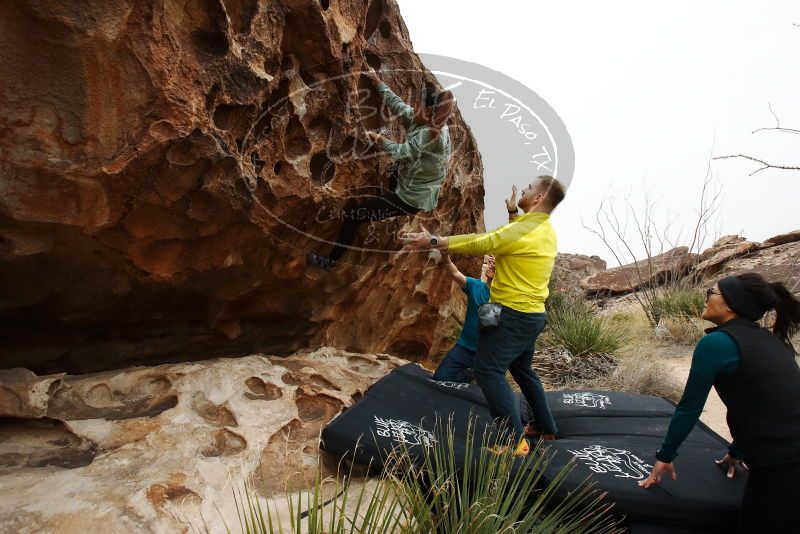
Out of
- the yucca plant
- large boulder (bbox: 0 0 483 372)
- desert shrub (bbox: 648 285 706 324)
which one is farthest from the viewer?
desert shrub (bbox: 648 285 706 324)

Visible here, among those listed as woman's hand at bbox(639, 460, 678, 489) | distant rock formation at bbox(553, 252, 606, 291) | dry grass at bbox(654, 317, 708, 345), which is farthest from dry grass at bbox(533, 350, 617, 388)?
distant rock formation at bbox(553, 252, 606, 291)

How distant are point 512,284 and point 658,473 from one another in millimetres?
1307

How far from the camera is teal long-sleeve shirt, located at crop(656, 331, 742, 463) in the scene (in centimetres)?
266

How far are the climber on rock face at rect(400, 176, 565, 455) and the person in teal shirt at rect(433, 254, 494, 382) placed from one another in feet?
4.07

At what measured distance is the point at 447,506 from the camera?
2297 mm

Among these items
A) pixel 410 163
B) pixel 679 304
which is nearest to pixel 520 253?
pixel 410 163

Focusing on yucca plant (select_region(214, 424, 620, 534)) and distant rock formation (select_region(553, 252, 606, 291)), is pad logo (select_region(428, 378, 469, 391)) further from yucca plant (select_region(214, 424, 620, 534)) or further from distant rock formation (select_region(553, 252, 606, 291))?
distant rock formation (select_region(553, 252, 606, 291))

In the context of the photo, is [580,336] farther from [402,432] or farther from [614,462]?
[402,432]

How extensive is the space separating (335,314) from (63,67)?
10.3ft

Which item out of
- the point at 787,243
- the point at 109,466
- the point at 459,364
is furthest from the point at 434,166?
the point at 787,243

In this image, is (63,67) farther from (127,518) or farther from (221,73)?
(127,518)

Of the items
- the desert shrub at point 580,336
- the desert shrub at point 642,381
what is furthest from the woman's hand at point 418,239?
the desert shrub at point 580,336

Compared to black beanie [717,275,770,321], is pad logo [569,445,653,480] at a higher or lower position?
lower

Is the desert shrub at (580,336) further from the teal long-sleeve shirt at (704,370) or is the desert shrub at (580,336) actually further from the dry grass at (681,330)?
the teal long-sleeve shirt at (704,370)
